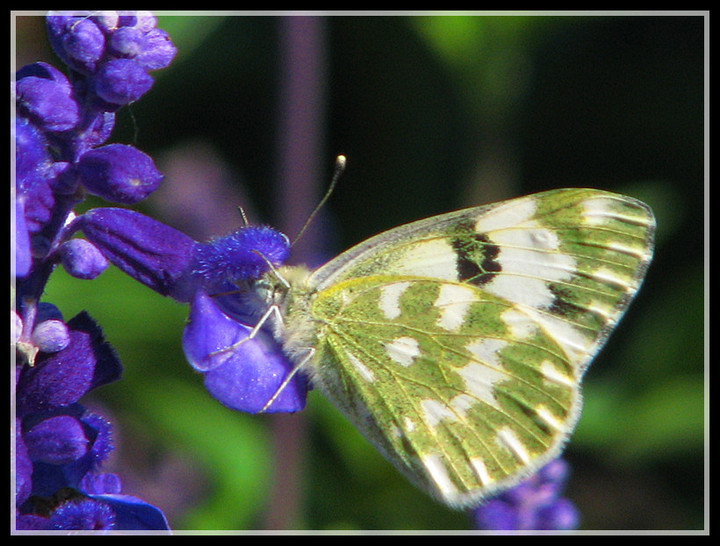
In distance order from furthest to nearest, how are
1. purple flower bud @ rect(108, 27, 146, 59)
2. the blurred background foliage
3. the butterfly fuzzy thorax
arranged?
the blurred background foliage → the butterfly fuzzy thorax → purple flower bud @ rect(108, 27, 146, 59)

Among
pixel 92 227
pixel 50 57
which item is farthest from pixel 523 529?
pixel 50 57

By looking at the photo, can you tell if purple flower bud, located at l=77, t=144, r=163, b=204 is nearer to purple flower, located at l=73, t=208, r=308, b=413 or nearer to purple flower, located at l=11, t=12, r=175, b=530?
purple flower, located at l=11, t=12, r=175, b=530

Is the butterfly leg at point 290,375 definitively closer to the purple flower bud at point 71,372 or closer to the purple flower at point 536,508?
the purple flower bud at point 71,372

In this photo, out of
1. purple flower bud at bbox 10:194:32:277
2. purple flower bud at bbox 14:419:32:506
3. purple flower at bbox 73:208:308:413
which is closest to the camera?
purple flower bud at bbox 10:194:32:277

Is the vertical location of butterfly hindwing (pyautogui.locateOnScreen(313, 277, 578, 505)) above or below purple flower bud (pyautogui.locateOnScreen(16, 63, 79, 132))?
below

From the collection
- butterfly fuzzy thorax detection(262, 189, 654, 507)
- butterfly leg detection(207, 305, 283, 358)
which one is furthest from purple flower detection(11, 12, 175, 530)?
butterfly fuzzy thorax detection(262, 189, 654, 507)

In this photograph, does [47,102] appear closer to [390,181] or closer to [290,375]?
[290,375]

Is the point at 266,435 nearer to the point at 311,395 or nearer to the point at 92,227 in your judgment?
the point at 311,395

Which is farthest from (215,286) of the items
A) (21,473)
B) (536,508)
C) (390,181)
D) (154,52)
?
(390,181)
